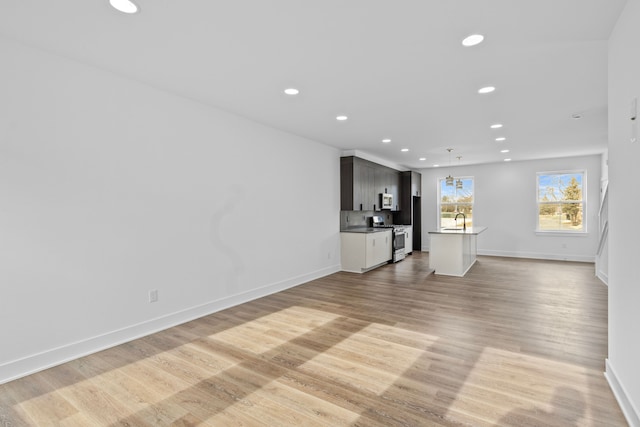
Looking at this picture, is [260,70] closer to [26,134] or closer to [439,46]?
[439,46]

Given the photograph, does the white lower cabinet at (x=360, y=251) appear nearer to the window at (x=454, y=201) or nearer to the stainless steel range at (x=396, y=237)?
the stainless steel range at (x=396, y=237)

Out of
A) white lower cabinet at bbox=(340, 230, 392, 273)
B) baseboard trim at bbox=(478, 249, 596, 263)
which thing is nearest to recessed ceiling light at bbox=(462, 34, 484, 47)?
white lower cabinet at bbox=(340, 230, 392, 273)

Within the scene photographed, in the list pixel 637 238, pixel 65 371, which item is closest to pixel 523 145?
pixel 637 238

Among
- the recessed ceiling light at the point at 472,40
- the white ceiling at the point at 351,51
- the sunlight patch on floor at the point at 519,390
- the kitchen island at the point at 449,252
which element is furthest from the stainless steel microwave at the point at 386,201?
the recessed ceiling light at the point at 472,40

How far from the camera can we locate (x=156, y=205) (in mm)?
3486

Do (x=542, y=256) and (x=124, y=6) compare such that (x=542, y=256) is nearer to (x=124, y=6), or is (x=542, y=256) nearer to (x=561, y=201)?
(x=561, y=201)

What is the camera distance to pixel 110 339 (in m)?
3.07

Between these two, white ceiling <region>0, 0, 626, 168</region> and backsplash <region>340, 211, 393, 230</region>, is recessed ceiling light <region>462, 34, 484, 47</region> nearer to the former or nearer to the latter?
white ceiling <region>0, 0, 626, 168</region>

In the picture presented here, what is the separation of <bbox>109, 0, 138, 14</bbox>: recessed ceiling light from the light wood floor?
262cm

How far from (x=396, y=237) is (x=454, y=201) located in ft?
9.77

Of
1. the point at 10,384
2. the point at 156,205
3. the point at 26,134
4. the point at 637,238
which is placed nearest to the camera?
the point at 637,238

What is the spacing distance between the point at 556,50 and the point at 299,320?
358 cm

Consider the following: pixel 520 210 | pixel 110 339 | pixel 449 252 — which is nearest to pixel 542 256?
pixel 520 210

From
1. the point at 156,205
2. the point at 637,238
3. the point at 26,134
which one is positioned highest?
the point at 26,134
